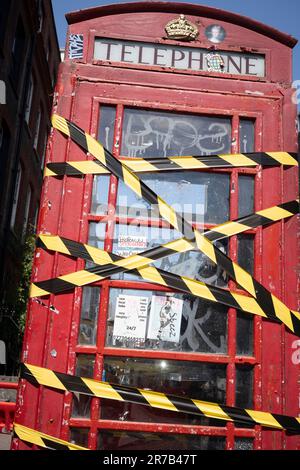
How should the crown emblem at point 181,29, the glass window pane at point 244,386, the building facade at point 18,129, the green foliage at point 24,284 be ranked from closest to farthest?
1. the glass window pane at point 244,386
2. the crown emblem at point 181,29
3. the green foliage at point 24,284
4. the building facade at point 18,129

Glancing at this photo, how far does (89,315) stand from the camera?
287 cm

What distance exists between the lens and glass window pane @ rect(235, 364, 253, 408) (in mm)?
2812

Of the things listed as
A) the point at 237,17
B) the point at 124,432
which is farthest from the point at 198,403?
the point at 237,17

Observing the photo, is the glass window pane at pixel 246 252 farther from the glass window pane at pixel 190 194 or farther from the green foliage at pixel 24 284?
the green foliage at pixel 24 284

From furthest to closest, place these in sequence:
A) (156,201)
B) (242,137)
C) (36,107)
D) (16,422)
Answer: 1. (36,107)
2. (242,137)
3. (156,201)
4. (16,422)

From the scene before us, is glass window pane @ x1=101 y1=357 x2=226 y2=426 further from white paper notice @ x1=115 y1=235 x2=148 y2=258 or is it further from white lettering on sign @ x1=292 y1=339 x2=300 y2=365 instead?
white paper notice @ x1=115 y1=235 x2=148 y2=258

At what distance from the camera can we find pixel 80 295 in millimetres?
2867

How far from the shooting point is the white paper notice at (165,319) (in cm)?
286

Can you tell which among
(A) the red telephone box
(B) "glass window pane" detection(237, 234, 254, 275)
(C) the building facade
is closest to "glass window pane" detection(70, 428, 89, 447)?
(A) the red telephone box

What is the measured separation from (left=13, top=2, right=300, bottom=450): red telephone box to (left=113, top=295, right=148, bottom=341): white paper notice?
0.01 metres

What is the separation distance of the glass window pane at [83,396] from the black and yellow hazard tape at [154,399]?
0.18ft

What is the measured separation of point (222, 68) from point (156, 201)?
113cm

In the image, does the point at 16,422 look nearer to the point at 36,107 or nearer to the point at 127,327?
the point at 127,327

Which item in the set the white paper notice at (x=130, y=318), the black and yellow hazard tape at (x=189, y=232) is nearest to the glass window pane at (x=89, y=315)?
the white paper notice at (x=130, y=318)
